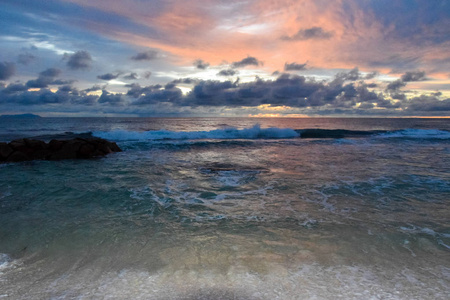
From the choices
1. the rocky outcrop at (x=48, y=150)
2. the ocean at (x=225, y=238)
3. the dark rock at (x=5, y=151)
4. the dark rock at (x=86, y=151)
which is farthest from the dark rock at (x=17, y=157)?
the ocean at (x=225, y=238)

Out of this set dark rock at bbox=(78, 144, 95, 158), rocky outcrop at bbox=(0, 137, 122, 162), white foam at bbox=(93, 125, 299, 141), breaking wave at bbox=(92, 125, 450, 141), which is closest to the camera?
rocky outcrop at bbox=(0, 137, 122, 162)

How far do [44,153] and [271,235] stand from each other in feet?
57.1

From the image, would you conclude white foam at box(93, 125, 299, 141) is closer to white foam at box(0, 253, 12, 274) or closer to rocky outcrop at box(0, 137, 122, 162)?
rocky outcrop at box(0, 137, 122, 162)

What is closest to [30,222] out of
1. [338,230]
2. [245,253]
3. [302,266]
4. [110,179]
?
[110,179]

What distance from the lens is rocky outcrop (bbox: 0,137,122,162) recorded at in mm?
15758

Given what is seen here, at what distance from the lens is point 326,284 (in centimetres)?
369

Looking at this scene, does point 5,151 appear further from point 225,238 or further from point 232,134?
point 232,134

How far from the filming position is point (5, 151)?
617 inches

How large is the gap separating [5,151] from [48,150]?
2204 mm

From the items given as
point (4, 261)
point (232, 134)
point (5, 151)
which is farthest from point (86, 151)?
point (232, 134)

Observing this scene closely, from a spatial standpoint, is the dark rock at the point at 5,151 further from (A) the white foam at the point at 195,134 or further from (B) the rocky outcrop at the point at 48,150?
(A) the white foam at the point at 195,134

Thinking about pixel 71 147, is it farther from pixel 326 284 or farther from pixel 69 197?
pixel 326 284

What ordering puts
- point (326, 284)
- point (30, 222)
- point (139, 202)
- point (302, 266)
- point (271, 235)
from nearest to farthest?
point (326, 284)
point (302, 266)
point (271, 235)
point (30, 222)
point (139, 202)

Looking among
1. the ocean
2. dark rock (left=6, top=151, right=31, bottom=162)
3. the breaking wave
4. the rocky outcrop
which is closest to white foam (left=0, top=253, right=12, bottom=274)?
the ocean
